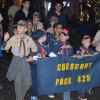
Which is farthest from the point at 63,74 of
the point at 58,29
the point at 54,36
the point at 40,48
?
the point at 58,29

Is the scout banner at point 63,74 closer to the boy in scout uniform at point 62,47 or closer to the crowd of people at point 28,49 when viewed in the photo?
the crowd of people at point 28,49

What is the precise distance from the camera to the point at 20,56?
7.07 meters

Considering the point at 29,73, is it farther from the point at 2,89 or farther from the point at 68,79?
the point at 2,89

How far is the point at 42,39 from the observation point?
7.39 m

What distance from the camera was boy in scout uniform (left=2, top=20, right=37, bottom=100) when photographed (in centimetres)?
704

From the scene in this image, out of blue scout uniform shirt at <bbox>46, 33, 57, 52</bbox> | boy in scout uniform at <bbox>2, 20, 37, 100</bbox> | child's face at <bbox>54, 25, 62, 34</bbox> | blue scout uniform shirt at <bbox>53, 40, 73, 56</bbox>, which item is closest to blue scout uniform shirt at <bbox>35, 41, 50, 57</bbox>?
boy in scout uniform at <bbox>2, 20, 37, 100</bbox>

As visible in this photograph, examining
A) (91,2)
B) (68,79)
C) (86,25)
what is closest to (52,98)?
(68,79)

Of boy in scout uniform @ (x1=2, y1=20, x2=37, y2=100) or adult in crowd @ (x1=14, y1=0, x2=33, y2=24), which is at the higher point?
adult in crowd @ (x1=14, y1=0, x2=33, y2=24)

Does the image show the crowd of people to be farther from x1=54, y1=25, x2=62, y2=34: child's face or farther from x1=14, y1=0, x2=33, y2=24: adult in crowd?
x1=14, y1=0, x2=33, y2=24: adult in crowd

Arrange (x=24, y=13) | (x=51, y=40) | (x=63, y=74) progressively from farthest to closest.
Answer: (x=24, y=13) < (x=51, y=40) < (x=63, y=74)

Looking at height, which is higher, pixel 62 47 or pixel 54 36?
pixel 54 36

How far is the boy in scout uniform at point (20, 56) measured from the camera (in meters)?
7.04

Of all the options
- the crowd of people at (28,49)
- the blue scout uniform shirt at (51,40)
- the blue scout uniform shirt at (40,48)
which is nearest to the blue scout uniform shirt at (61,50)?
the crowd of people at (28,49)

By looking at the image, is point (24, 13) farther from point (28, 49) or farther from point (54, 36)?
point (28, 49)
